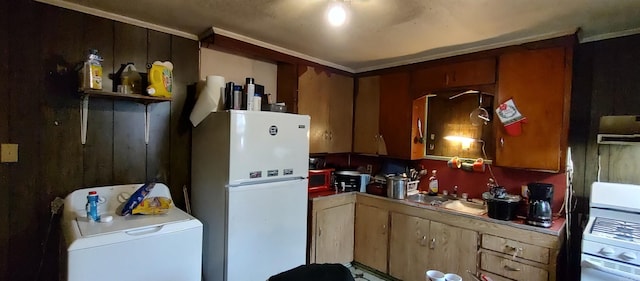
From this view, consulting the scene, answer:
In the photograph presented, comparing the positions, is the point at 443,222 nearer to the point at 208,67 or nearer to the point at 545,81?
the point at 545,81

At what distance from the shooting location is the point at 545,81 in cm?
230

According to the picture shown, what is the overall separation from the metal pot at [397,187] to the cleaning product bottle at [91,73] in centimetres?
233

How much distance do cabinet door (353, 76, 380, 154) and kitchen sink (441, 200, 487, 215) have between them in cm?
92

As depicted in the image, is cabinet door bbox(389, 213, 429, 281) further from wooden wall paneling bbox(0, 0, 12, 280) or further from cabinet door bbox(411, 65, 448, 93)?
wooden wall paneling bbox(0, 0, 12, 280)

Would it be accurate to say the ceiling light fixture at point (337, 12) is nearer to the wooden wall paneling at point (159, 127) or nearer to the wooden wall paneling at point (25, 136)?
the wooden wall paneling at point (159, 127)

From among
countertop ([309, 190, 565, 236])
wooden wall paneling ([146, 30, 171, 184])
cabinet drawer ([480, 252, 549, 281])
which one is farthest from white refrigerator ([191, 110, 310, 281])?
cabinet drawer ([480, 252, 549, 281])

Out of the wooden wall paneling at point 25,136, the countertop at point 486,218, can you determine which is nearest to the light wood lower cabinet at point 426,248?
the countertop at point 486,218

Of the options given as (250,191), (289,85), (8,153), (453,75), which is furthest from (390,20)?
(8,153)

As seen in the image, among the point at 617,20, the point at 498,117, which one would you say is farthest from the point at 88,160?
the point at 617,20

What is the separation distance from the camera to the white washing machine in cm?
152

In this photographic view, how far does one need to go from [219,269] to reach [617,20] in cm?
300

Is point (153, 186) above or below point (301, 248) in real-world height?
above

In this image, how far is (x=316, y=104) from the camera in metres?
3.20

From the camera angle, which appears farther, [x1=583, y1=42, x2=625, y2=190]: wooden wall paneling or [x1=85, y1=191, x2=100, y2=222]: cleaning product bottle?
[x1=583, y1=42, x2=625, y2=190]: wooden wall paneling
